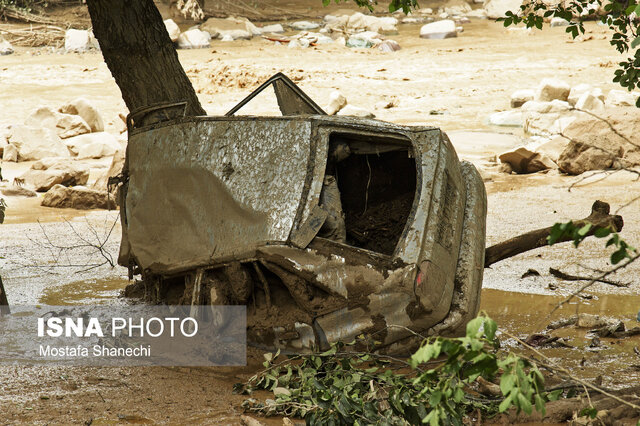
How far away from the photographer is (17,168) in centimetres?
1196

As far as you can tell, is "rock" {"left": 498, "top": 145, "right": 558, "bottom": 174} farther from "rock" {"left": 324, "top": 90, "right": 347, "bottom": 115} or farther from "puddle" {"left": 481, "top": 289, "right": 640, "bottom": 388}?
"puddle" {"left": 481, "top": 289, "right": 640, "bottom": 388}

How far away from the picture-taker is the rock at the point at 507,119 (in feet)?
46.6

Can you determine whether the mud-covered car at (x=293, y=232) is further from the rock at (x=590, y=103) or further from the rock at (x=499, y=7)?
the rock at (x=499, y=7)

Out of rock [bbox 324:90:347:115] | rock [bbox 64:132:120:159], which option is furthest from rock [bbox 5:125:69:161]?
rock [bbox 324:90:347:115]

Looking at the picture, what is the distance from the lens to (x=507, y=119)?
14281 millimetres

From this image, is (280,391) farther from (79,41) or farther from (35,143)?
(79,41)

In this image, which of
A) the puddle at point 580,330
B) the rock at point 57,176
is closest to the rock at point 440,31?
the rock at point 57,176

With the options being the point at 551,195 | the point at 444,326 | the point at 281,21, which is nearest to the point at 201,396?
the point at 444,326

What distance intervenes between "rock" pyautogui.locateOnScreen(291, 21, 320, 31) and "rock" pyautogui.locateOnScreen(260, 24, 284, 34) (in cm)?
84

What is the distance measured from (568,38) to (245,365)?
19.1 meters

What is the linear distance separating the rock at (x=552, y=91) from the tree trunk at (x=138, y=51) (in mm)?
9836

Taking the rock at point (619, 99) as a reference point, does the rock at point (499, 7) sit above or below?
above

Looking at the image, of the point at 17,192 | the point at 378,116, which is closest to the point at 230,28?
the point at 378,116

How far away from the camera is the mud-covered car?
4.29m
